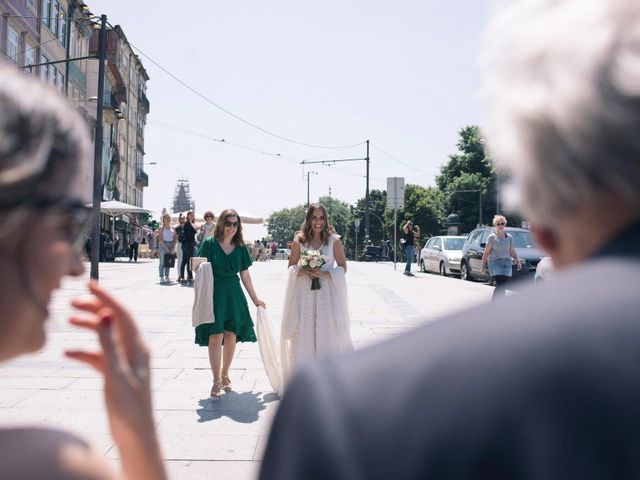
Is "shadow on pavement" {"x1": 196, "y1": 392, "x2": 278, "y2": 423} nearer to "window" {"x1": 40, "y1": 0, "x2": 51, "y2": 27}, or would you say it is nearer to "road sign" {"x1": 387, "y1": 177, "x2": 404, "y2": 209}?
"road sign" {"x1": 387, "y1": 177, "x2": 404, "y2": 209}

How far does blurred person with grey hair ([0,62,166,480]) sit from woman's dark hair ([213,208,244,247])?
5.57 m

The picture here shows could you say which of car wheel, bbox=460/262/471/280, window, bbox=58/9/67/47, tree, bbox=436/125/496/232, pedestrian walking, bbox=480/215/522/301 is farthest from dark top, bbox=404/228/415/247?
tree, bbox=436/125/496/232

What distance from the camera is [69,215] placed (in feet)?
3.72

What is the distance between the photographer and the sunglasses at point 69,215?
107cm

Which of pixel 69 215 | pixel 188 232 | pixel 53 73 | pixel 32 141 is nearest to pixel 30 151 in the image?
pixel 32 141

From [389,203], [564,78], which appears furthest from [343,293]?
[389,203]

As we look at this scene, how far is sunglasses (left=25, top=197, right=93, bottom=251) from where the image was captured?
1.07m

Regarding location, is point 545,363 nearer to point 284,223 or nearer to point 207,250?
point 207,250

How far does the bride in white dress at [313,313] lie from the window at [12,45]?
2757 cm

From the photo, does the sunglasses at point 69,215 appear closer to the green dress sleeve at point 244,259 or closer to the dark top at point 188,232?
the green dress sleeve at point 244,259

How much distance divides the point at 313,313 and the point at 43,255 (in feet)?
18.6

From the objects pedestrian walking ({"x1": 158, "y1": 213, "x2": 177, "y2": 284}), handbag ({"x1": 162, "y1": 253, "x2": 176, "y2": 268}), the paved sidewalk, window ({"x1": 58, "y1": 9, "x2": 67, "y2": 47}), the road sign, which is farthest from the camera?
window ({"x1": 58, "y1": 9, "x2": 67, "y2": 47})

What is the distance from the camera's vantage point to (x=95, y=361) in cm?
131

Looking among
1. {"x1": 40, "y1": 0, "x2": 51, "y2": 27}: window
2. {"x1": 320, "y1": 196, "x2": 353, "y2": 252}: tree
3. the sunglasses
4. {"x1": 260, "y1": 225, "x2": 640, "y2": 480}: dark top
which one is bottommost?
{"x1": 260, "y1": 225, "x2": 640, "y2": 480}: dark top
